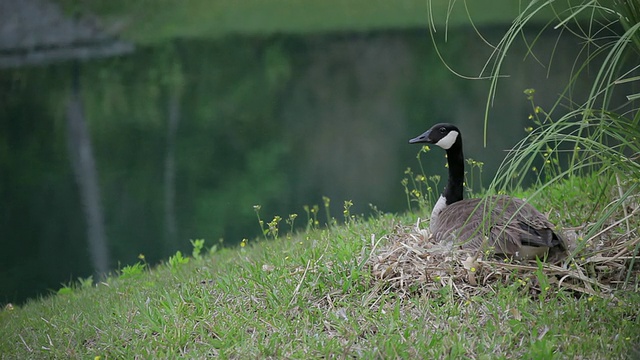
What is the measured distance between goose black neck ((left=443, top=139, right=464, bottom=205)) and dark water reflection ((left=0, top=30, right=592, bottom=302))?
18.7 feet

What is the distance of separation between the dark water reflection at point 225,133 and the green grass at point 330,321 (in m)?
4.82

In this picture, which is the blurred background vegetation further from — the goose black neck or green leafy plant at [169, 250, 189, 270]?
the goose black neck

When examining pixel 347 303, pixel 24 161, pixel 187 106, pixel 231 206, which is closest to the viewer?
pixel 347 303

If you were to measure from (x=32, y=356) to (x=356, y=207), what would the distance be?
7.86 meters

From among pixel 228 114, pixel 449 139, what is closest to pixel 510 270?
pixel 449 139

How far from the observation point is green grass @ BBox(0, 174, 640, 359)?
3393 millimetres

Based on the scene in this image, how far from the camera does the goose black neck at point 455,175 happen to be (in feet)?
15.5

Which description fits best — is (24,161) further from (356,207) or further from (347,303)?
(347,303)

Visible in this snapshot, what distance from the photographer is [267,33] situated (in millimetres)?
20281

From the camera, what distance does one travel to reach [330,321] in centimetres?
373

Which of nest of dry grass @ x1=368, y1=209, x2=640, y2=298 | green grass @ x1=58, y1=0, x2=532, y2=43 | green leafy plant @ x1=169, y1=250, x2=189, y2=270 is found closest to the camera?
nest of dry grass @ x1=368, y1=209, x2=640, y2=298

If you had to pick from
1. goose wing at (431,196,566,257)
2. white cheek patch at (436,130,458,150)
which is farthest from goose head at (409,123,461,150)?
goose wing at (431,196,566,257)

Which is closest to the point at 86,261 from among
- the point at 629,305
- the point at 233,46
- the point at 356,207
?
the point at 356,207

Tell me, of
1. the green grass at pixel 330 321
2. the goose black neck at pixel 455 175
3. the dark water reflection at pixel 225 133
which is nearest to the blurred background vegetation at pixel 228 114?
the dark water reflection at pixel 225 133
